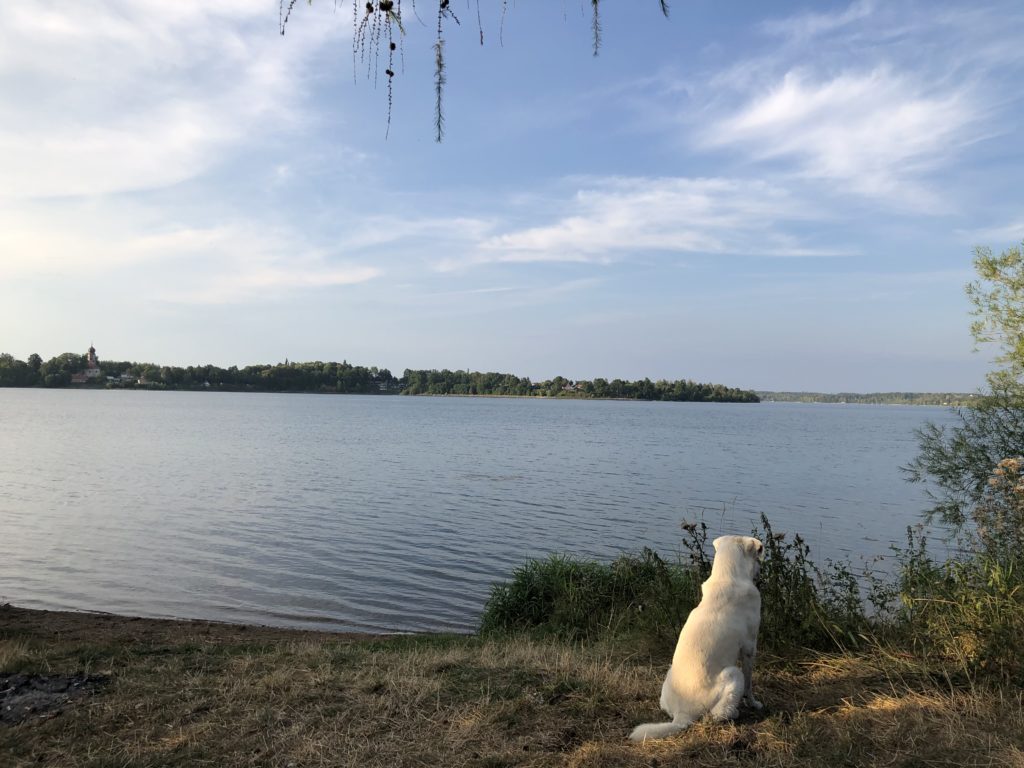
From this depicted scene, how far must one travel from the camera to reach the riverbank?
3.91 meters

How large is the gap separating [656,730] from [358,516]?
20.4 m

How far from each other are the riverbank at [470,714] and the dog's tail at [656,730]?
0.05 meters

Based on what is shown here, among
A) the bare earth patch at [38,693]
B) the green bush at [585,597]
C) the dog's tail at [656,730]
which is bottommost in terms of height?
the green bush at [585,597]

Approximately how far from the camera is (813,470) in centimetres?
3897

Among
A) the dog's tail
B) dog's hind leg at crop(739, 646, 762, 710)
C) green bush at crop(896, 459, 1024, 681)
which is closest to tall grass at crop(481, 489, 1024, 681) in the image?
green bush at crop(896, 459, 1024, 681)

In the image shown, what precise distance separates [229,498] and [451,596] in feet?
50.9

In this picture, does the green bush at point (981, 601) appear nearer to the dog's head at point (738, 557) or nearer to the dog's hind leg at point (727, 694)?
the dog's head at point (738, 557)

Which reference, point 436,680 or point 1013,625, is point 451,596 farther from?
point 1013,625

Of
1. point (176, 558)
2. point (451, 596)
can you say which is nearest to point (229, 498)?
point (176, 558)

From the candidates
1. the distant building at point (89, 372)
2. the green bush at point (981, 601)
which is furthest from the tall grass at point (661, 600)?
the distant building at point (89, 372)

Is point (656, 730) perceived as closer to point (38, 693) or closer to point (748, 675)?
point (748, 675)

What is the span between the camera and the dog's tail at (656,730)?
4039 mm

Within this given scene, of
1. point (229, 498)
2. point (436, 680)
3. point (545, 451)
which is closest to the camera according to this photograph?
point (436, 680)

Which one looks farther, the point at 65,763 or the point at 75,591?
the point at 75,591
